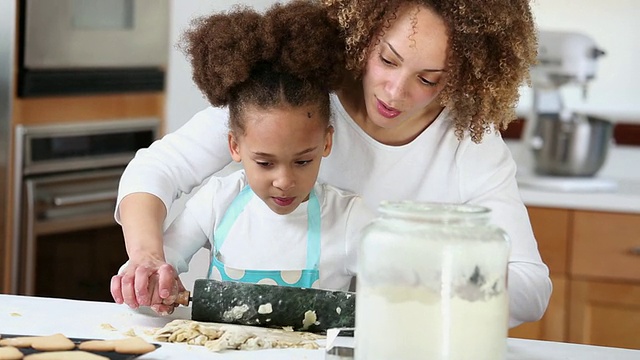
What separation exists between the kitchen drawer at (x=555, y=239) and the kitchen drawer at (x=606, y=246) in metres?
0.02

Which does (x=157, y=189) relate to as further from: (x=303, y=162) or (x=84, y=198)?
(x=84, y=198)

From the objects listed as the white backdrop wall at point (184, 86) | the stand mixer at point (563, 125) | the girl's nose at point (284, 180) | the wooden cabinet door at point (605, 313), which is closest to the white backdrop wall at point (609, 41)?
the stand mixer at point (563, 125)

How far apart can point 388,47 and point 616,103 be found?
203cm

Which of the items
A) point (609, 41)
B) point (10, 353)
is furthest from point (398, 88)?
point (609, 41)

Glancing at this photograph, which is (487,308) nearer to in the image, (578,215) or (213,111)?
(213,111)

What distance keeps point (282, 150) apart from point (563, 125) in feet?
5.49

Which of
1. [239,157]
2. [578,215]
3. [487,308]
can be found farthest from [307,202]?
[578,215]

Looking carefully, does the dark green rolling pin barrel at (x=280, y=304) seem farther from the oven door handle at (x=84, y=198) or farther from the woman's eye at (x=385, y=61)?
the oven door handle at (x=84, y=198)

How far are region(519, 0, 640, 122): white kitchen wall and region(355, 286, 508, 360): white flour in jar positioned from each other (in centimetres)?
241

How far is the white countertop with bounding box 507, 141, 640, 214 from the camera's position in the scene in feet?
9.14

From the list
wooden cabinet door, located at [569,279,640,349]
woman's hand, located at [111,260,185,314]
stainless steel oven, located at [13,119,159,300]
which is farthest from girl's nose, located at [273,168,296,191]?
wooden cabinet door, located at [569,279,640,349]

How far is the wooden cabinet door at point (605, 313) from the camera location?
9.16ft

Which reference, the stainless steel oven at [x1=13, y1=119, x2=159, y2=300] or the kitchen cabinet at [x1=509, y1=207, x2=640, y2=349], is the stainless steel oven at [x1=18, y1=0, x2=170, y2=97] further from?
the kitchen cabinet at [x1=509, y1=207, x2=640, y2=349]

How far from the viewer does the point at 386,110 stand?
150cm
